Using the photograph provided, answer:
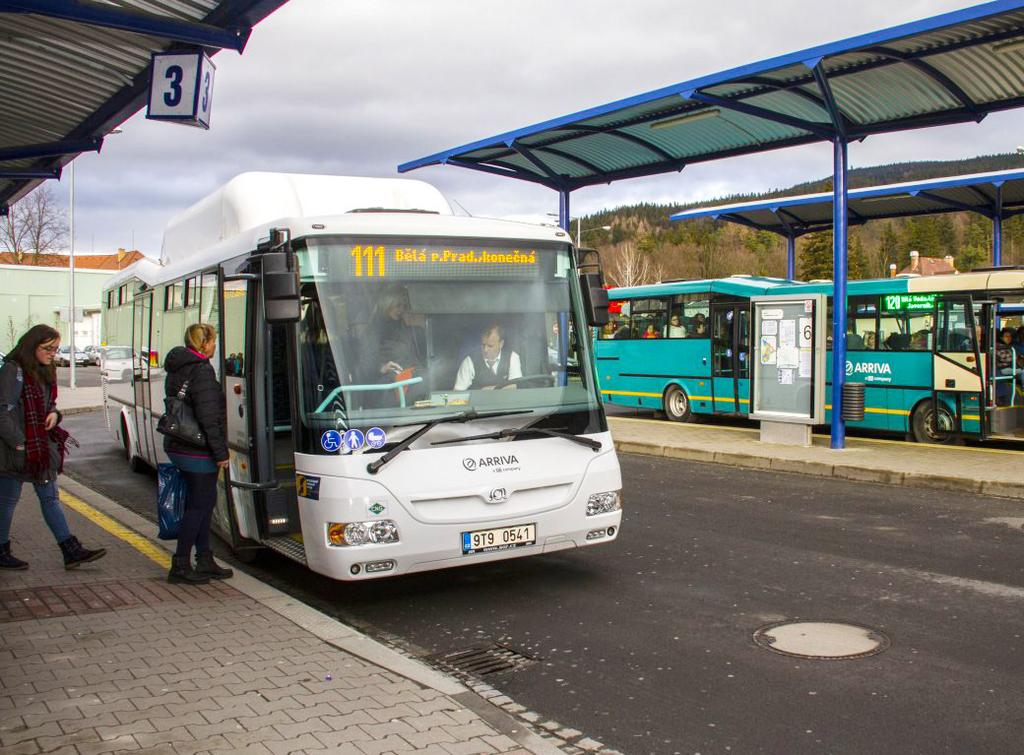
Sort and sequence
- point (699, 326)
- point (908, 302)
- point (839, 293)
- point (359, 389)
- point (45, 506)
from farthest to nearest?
point (699, 326) → point (908, 302) → point (839, 293) → point (45, 506) → point (359, 389)

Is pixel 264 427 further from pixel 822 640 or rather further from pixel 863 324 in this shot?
pixel 863 324

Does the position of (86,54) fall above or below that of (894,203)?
below

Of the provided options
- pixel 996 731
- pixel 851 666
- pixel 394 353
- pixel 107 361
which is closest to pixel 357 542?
pixel 394 353

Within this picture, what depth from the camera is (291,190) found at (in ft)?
28.9

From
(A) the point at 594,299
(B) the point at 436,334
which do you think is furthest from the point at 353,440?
(A) the point at 594,299

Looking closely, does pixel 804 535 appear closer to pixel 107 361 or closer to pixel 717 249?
pixel 107 361

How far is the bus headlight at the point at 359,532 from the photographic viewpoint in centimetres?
620

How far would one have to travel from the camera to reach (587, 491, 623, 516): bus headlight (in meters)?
6.95

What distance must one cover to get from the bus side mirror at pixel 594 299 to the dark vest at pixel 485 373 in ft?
2.73

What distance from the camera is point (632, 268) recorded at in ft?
336

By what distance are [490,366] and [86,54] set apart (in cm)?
491

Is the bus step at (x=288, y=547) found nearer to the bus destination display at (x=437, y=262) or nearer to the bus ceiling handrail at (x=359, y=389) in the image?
the bus ceiling handrail at (x=359, y=389)

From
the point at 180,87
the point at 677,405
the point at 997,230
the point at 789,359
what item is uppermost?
the point at 997,230

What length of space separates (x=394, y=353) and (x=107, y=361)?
1011 centimetres
